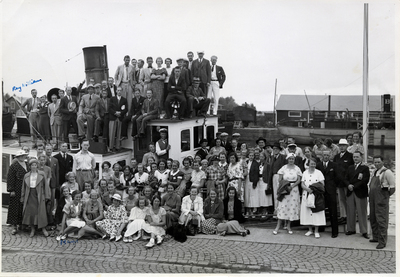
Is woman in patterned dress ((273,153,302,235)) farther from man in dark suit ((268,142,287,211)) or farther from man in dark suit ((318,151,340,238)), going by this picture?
man in dark suit ((318,151,340,238))

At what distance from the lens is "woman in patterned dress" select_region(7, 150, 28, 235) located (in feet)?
29.7

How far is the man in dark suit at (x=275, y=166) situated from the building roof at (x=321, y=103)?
79.9 inches

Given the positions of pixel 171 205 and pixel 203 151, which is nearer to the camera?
pixel 171 205

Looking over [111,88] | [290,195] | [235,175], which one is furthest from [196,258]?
[111,88]

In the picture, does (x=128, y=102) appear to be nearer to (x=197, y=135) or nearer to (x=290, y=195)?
(x=197, y=135)

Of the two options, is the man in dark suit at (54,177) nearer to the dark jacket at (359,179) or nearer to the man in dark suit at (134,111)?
the man in dark suit at (134,111)

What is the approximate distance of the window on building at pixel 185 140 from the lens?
33.7 ft

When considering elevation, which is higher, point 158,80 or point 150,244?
point 158,80

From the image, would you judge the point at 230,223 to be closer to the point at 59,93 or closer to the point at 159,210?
the point at 159,210

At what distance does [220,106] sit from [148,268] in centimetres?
538

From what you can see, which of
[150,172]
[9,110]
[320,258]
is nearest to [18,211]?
[9,110]

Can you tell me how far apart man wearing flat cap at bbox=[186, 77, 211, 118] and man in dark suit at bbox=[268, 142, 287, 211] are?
2.48 metres

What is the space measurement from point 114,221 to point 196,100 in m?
3.83

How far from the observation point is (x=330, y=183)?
27.1ft
